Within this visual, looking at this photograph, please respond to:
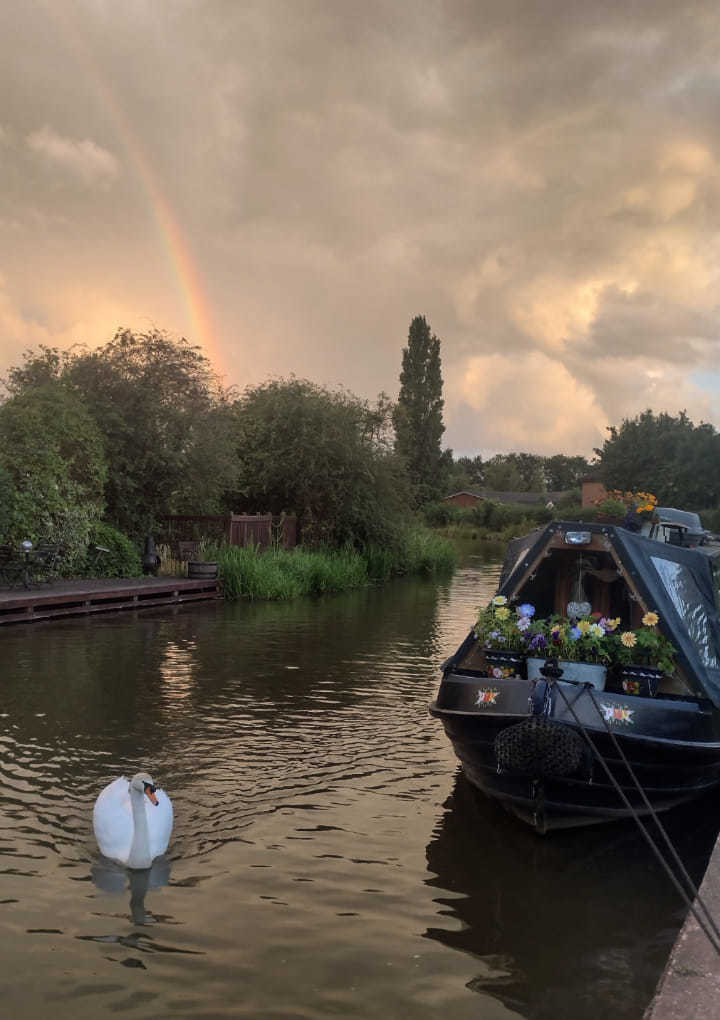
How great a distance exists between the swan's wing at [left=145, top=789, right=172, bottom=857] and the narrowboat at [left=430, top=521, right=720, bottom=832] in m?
2.39

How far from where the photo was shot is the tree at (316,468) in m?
31.9

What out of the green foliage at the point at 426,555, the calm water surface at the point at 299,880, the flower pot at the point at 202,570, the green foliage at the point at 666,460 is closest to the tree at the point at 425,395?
the green foliage at the point at 666,460

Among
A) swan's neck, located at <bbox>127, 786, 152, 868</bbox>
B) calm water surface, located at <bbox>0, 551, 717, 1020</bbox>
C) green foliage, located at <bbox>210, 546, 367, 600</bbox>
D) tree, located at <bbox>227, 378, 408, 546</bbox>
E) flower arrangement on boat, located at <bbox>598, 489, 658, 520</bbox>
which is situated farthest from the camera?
tree, located at <bbox>227, 378, 408, 546</bbox>

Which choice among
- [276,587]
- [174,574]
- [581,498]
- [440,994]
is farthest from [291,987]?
[581,498]

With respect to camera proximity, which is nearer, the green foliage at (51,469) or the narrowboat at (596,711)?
the narrowboat at (596,711)

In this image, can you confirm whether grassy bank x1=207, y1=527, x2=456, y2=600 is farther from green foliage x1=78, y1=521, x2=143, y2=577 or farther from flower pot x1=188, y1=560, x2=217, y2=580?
green foliage x1=78, y1=521, x2=143, y2=577

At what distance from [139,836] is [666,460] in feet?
230

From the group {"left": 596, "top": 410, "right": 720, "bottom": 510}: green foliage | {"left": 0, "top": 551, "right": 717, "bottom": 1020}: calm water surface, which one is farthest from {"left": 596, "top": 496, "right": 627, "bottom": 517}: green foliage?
{"left": 596, "top": 410, "right": 720, "bottom": 510}: green foliage

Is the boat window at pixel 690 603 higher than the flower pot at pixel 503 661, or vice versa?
the boat window at pixel 690 603

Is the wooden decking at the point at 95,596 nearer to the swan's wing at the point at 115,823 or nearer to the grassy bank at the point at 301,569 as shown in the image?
the grassy bank at the point at 301,569

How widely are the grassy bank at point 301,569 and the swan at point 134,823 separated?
17.9 m

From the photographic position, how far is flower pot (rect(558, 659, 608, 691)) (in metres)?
7.57

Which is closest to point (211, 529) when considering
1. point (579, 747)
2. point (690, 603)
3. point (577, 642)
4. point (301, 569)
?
point (301, 569)

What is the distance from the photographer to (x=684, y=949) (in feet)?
15.9
